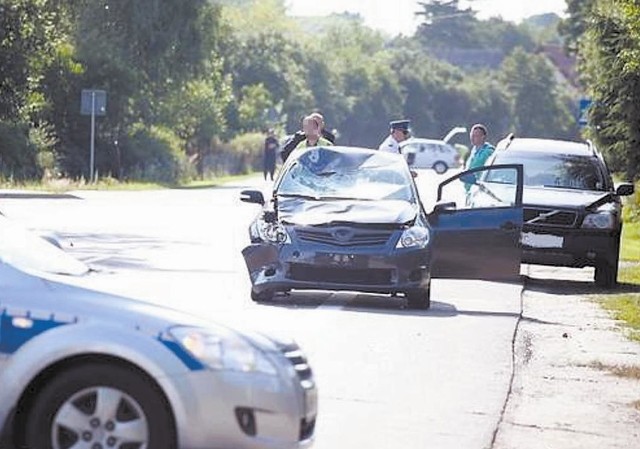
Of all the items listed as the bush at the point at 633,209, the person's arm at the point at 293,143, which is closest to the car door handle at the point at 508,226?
the person's arm at the point at 293,143

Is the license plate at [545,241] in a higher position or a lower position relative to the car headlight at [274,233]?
lower

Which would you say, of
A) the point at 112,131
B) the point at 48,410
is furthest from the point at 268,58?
the point at 48,410

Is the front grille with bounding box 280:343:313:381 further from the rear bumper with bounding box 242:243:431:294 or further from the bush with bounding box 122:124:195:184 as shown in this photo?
the bush with bounding box 122:124:195:184

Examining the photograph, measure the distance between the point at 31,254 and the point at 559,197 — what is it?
1364cm

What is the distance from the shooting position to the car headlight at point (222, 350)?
7512mm

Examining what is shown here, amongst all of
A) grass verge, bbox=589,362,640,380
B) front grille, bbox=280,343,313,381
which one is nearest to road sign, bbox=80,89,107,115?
grass verge, bbox=589,362,640,380

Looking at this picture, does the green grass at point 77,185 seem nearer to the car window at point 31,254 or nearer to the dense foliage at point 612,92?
the dense foliage at point 612,92

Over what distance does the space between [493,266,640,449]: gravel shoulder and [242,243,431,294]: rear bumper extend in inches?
46.7

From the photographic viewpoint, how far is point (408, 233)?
53.2ft

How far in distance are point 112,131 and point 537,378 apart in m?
44.4

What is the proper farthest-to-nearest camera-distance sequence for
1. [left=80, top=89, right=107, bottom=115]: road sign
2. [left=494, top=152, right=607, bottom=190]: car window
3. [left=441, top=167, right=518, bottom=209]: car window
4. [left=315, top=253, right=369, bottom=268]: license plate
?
1. [left=80, top=89, right=107, bottom=115]: road sign
2. [left=494, top=152, right=607, bottom=190]: car window
3. [left=441, top=167, right=518, bottom=209]: car window
4. [left=315, top=253, right=369, bottom=268]: license plate

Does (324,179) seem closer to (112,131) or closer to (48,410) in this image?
(48,410)

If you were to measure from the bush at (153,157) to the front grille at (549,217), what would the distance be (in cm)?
3602

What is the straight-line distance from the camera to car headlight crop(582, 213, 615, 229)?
2048cm
